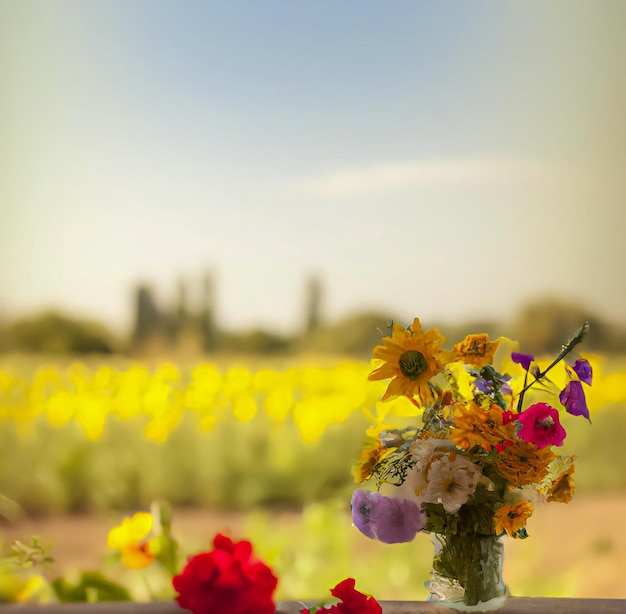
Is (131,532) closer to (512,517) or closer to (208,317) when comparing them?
(208,317)

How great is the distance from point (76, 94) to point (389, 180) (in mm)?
712

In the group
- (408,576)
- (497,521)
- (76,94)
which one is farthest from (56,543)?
(497,521)

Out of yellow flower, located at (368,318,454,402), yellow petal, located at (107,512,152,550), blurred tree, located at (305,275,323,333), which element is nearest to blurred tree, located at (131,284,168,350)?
blurred tree, located at (305,275,323,333)

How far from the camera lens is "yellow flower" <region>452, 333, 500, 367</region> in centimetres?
93

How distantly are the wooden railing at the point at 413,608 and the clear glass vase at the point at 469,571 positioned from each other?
0.09 ft

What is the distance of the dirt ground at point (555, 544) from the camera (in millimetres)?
1634

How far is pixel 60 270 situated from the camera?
165 centimetres

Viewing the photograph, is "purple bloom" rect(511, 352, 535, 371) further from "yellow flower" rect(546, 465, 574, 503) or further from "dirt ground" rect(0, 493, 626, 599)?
"dirt ground" rect(0, 493, 626, 599)

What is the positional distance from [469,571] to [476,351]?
10.5 inches

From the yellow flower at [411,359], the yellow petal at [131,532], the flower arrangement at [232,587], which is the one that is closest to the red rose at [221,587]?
the flower arrangement at [232,587]

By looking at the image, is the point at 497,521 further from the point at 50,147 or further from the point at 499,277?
the point at 50,147

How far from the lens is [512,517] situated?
2.84 ft

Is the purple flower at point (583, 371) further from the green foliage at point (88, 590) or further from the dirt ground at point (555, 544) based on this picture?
the green foliage at point (88, 590)

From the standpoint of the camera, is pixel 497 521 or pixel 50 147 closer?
pixel 497 521
